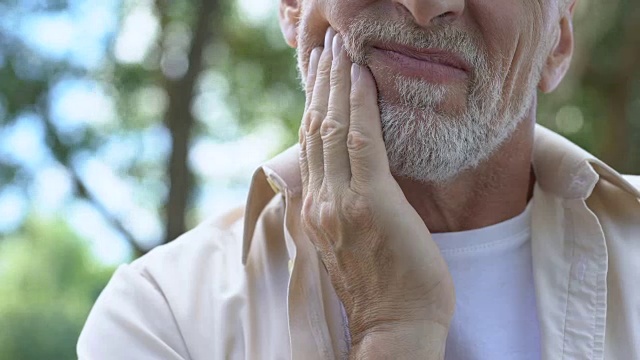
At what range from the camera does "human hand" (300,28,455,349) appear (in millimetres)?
1551

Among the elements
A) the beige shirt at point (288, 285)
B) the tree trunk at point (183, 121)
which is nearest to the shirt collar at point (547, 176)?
the beige shirt at point (288, 285)

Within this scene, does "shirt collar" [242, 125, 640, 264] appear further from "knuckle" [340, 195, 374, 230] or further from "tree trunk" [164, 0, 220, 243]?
"tree trunk" [164, 0, 220, 243]

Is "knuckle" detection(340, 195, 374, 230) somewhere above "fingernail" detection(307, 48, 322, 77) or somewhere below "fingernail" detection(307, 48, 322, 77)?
below

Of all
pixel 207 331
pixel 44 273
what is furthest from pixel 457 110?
pixel 44 273

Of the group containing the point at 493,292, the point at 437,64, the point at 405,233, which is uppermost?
the point at 437,64

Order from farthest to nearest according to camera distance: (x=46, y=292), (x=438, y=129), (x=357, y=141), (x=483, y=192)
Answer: (x=46, y=292)
(x=483, y=192)
(x=438, y=129)
(x=357, y=141)

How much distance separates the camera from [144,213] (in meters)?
6.28

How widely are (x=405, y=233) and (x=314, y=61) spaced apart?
0.49 m

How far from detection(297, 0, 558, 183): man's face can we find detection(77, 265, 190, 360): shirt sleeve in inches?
24.8

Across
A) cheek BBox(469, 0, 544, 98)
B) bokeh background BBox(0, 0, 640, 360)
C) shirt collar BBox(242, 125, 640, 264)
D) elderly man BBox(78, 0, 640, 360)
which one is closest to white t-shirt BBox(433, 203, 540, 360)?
elderly man BBox(78, 0, 640, 360)

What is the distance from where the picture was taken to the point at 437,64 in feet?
5.53

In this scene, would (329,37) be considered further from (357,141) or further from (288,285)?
(288,285)

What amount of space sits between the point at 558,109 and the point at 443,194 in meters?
5.34


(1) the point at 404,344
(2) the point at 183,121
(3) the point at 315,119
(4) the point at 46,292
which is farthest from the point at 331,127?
(4) the point at 46,292
